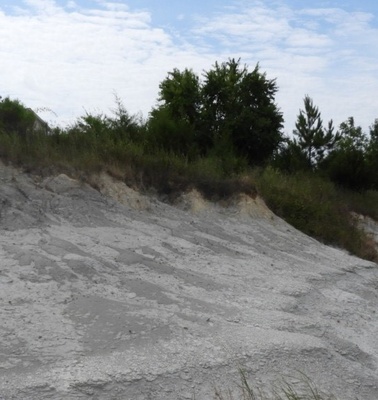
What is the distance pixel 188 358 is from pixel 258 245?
319 inches

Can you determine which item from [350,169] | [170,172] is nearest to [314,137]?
[350,169]

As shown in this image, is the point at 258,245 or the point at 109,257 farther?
the point at 258,245

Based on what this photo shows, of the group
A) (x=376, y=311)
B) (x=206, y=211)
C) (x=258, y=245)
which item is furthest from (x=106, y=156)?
(x=376, y=311)

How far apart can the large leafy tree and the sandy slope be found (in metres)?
14.0

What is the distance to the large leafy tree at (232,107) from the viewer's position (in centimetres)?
3188

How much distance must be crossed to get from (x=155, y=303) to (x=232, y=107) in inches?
857

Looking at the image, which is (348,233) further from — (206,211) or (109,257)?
(109,257)

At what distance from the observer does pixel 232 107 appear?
32469mm

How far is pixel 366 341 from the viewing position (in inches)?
466

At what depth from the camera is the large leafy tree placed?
31875 millimetres

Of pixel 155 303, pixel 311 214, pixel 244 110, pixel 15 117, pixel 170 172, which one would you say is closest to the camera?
pixel 155 303

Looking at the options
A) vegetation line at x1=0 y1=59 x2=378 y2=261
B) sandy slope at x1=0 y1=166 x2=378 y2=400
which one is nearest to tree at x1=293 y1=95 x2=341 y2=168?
vegetation line at x1=0 y1=59 x2=378 y2=261

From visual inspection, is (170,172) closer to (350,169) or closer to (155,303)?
(155,303)

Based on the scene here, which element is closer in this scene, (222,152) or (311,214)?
(311,214)
